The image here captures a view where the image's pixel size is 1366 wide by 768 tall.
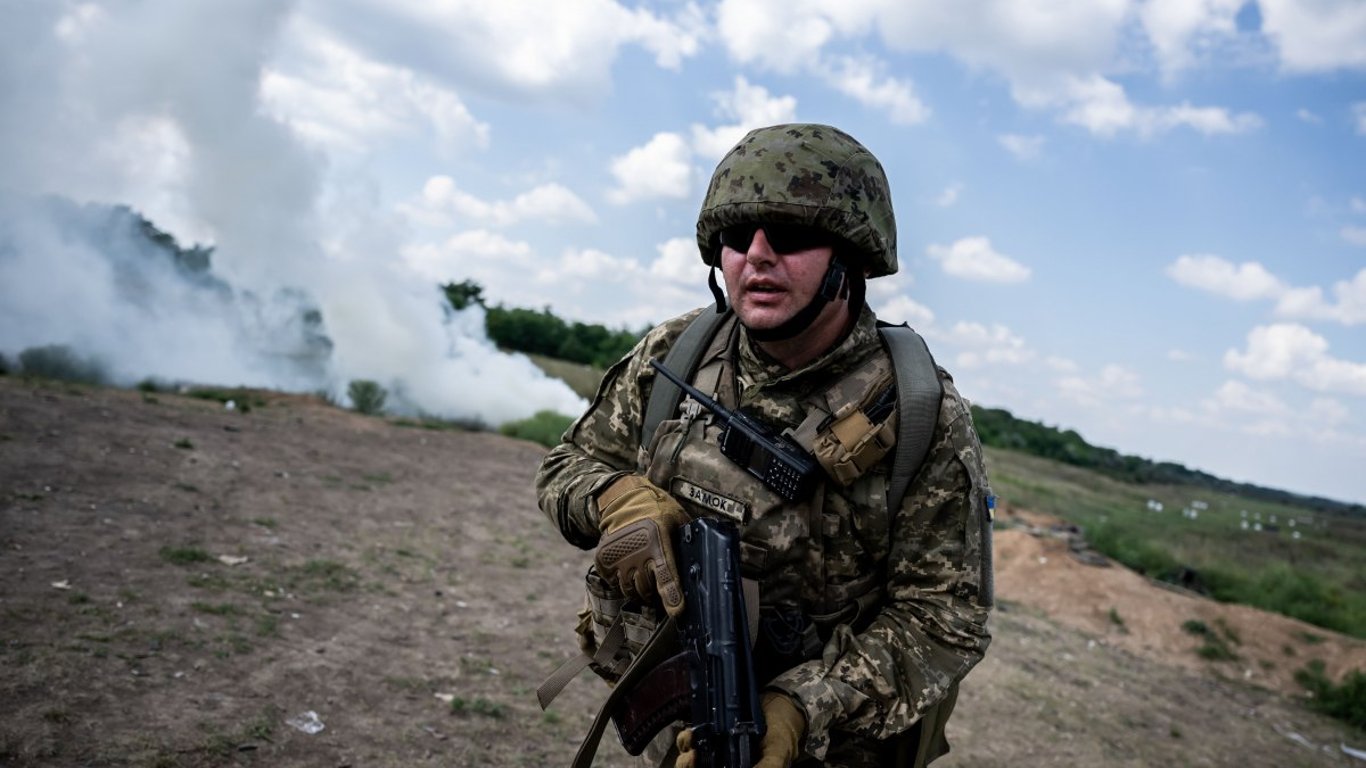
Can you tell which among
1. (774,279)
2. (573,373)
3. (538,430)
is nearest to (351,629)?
(774,279)

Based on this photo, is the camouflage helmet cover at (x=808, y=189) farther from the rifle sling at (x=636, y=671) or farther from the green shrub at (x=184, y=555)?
the green shrub at (x=184, y=555)

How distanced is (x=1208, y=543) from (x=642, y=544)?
2469 cm

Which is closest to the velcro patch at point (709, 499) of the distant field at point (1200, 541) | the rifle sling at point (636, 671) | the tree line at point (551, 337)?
the rifle sling at point (636, 671)

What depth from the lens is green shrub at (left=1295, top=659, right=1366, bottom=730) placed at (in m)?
9.21

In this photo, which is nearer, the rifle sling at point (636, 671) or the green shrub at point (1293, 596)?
the rifle sling at point (636, 671)

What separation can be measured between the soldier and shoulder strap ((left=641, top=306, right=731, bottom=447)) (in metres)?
0.05

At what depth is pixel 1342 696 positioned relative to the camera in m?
9.50

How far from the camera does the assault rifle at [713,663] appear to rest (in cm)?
186

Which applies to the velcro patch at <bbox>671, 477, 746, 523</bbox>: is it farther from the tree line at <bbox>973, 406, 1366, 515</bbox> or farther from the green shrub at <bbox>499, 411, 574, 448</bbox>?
the tree line at <bbox>973, 406, 1366, 515</bbox>

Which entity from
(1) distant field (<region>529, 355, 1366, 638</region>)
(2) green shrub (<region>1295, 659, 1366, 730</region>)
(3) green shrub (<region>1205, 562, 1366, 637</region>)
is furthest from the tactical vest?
(1) distant field (<region>529, 355, 1366, 638</region>)

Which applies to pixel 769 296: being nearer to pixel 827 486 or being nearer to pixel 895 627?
pixel 827 486

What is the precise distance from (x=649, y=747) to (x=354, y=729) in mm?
2538

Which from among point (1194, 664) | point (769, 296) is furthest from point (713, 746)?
point (1194, 664)

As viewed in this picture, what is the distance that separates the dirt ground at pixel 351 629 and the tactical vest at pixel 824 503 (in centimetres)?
267
